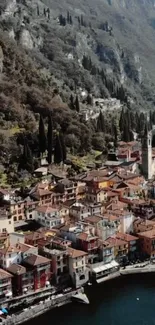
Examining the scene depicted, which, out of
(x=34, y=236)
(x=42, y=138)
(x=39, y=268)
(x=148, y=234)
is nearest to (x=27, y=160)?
(x=42, y=138)

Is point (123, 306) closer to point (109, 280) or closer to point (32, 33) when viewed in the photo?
point (109, 280)

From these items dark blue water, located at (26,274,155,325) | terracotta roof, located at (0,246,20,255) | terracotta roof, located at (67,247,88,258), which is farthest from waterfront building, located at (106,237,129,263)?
terracotta roof, located at (0,246,20,255)

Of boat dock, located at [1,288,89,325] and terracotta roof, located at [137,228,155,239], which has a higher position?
terracotta roof, located at [137,228,155,239]

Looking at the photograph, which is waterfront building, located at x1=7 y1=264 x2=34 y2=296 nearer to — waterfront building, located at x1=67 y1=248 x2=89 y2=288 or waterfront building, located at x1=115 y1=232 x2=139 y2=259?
waterfront building, located at x1=67 y1=248 x2=89 y2=288

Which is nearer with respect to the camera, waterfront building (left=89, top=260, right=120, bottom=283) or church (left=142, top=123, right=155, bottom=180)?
waterfront building (left=89, top=260, right=120, bottom=283)

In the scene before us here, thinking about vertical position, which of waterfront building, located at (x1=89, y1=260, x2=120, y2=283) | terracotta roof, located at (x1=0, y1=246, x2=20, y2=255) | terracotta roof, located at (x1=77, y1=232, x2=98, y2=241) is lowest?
waterfront building, located at (x1=89, y1=260, x2=120, y2=283)

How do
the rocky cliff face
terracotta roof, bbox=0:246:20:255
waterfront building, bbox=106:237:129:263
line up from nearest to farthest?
terracotta roof, bbox=0:246:20:255
waterfront building, bbox=106:237:129:263
the rocky cliff face

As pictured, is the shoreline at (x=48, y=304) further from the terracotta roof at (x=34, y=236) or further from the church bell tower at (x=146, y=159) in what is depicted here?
the church bell tower at (x=146, y=159)

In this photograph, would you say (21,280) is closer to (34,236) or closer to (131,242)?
(34,236)
